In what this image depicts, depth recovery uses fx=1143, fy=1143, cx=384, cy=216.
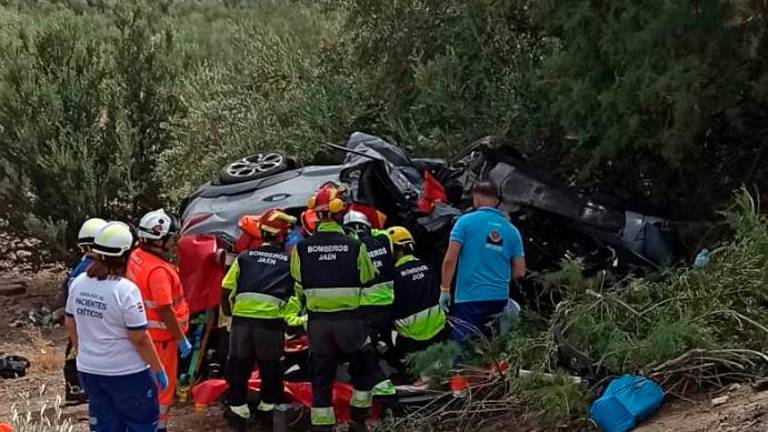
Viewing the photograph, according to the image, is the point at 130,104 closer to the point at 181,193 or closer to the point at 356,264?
the point at 181,193

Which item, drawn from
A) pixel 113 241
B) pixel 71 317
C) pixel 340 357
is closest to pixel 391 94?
pixel 340 357

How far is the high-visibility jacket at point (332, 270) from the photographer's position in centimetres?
812

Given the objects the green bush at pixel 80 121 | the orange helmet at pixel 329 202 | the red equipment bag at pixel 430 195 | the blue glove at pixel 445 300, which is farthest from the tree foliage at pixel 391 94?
the orange helmet at pixel 329 202

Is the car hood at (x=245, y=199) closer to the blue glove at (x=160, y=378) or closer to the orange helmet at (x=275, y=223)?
the orange helmet at (x=275, y=223)

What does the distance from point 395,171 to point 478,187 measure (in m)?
1.61

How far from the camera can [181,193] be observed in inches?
584

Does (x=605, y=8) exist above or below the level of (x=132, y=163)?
above

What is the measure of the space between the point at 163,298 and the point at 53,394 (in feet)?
13.1

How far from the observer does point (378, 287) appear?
27.9 ft

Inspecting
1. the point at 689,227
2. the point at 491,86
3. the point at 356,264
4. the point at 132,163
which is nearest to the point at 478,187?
the point at 356,264

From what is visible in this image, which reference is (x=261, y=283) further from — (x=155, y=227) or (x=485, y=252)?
(x=485, y=252)

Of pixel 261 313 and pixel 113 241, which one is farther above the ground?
pixel 113 241

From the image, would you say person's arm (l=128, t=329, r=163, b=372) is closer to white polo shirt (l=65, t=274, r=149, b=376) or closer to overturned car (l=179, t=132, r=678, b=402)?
white polo shirt (l=65, t=274, r=149, b=376)

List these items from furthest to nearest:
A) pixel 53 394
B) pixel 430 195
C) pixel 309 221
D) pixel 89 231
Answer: pixel 53 394 → pixel 430 195 → pixel 309 221 → pixel 89 231
